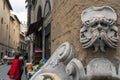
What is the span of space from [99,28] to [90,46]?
0.54 ft

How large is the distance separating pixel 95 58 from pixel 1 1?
49.9m

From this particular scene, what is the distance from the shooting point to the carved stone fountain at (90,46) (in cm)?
247

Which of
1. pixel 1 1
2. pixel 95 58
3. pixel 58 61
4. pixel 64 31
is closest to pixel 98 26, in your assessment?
pixel 95 58

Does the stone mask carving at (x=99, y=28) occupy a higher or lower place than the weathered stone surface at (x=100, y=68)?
higher

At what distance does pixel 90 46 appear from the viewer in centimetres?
254

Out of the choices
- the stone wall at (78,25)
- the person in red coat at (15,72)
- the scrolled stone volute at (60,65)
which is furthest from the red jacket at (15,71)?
the scrolled stone volute at (60,65)

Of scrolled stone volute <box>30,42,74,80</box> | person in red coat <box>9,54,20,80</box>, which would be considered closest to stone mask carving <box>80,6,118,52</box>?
scrolled stone volute <box>30,42,74,80</box>

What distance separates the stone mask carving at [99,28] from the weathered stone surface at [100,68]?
90 millimetres

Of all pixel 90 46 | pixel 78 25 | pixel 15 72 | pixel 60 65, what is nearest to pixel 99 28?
pixel 90 46

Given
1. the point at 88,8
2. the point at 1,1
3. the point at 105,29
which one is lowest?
the point at 105,29

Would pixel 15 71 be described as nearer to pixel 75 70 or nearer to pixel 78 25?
pixel 78 25

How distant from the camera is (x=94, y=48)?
100 inches

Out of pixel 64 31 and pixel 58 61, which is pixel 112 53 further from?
pixel 64 31

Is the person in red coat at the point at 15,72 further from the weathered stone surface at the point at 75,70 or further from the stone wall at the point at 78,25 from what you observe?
the weathered stone surface at the point at 75,70
